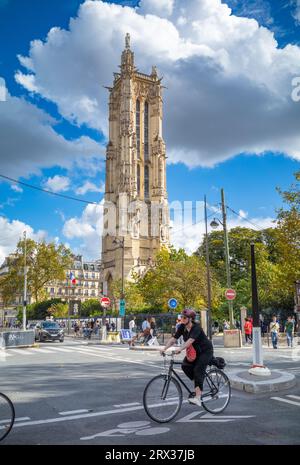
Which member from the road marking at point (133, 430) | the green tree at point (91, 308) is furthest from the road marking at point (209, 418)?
the green tree at point (91, 308)

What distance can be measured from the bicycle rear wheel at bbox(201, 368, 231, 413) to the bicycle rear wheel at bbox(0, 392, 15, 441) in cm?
282

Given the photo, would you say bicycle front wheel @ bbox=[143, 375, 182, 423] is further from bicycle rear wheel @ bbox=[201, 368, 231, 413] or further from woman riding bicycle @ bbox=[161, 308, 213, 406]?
bicycle rear wheel @ bbox=[201, 368, 231, 413]

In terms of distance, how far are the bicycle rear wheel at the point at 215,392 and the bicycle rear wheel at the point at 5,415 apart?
2820 millimetres

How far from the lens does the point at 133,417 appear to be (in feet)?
20.8

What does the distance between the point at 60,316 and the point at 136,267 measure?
14.5 metres

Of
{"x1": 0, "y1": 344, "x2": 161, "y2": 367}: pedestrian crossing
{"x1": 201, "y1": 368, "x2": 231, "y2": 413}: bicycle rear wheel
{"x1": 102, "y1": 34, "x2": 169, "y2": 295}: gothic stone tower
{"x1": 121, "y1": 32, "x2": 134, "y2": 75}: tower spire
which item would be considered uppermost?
{"x1": 121, "y1": 32, "x2": 134, "y2": 75}: tower spire

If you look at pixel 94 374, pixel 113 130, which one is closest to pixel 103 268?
pixel 113 130

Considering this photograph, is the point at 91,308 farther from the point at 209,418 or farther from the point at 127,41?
the point at 209,418

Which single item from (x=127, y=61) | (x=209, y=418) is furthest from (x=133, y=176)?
(x=209, y=418)

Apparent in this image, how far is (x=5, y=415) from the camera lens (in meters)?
5.03

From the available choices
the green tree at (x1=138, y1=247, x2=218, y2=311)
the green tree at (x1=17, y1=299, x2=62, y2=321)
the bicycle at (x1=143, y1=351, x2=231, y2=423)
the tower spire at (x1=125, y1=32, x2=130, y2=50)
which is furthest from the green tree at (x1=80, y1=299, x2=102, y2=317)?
the bicycle at (x1=143, y1=351, x2=231, y2=423)

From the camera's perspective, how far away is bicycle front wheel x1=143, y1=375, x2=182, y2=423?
19.6ft

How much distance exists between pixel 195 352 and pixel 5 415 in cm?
277

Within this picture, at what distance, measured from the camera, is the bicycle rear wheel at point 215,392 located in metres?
6.62
